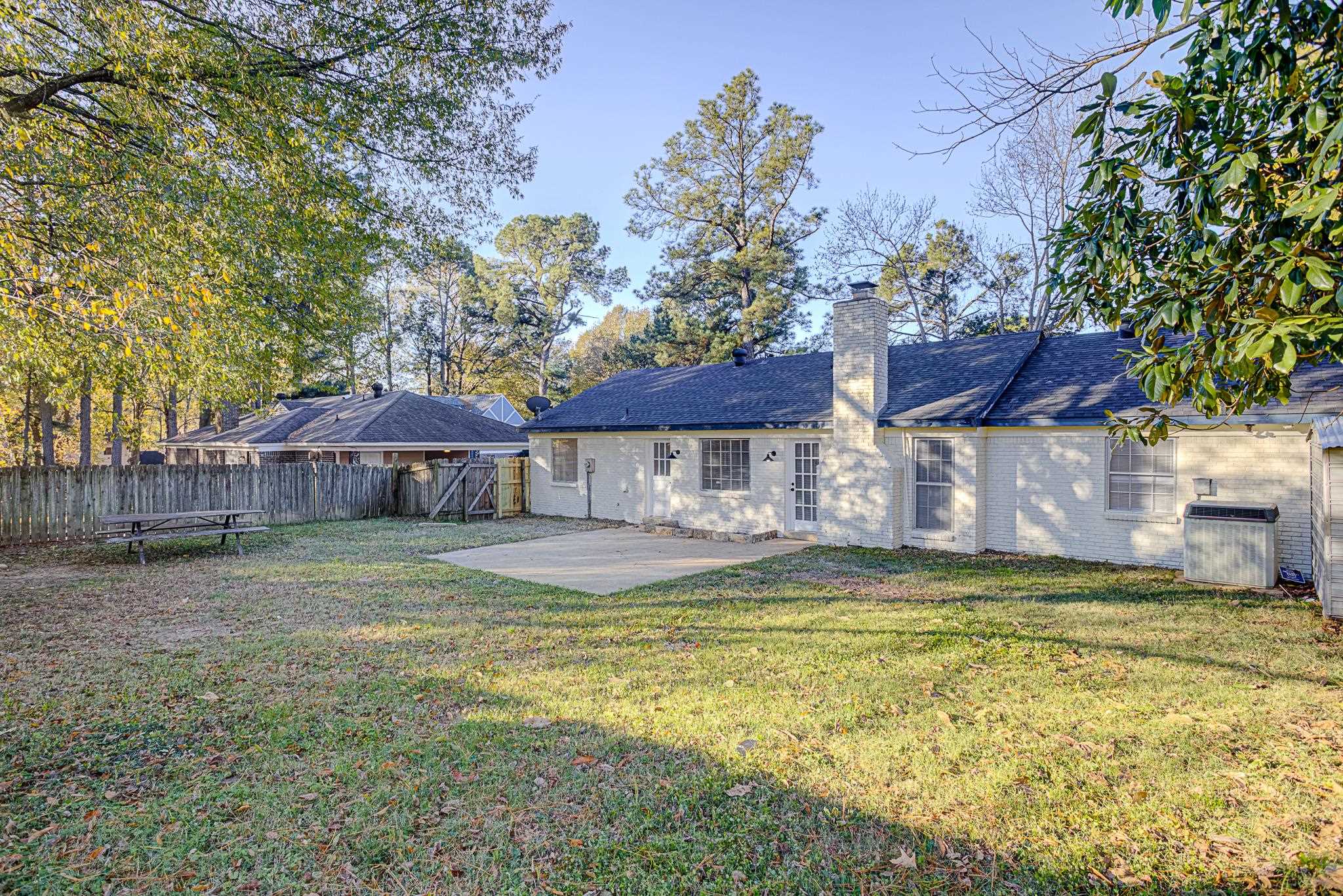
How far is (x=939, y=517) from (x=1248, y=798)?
844 cm

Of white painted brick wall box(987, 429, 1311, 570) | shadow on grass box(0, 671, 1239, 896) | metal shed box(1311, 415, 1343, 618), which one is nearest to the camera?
shadow on grass box(0, 671, 1239, 896)

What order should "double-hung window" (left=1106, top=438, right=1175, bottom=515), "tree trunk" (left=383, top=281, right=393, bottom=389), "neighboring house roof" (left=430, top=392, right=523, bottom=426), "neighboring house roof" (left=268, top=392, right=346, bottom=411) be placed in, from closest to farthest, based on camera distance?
1. "double-hung window" (left=1106, top=438, right=1175, bottom=515)
2. "neighboring house roof" (left=268, top=392, right=346, bottom=411)
3. "neighboring house roof" (left=430, top=392, right=523, bottom=426)
4. "tree trunk" (left=383, top=281, right=393, bottom=389)

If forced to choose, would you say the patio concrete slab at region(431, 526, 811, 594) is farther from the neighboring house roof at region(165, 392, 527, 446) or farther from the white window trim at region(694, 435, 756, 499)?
the neighboring house roof at region(165, 392, 527, 446)

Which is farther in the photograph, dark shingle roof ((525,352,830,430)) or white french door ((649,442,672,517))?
white french door ((649,442,672,517))

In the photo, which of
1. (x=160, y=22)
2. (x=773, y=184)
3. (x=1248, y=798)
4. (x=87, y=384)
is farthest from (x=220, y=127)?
(x=773, y=184)

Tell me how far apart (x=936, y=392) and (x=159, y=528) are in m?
→ 15.0

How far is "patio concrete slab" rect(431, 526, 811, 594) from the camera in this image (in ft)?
32.1

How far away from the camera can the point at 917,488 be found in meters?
12.1

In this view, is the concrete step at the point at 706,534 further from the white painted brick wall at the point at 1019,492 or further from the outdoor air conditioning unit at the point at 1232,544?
the outdoor air conditioning unit at the point at 1232,544

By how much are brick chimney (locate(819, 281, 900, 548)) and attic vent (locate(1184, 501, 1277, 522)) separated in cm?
422

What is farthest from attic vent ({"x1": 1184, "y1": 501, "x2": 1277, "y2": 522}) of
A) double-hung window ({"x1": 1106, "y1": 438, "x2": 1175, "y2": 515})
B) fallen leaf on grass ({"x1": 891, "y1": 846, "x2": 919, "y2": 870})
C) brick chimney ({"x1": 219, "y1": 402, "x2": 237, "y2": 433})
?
brick chimney ({"x1": 219, "y1": 402, "x2": 237, "y2": 433})

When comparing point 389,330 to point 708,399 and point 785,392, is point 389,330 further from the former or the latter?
point 785,392

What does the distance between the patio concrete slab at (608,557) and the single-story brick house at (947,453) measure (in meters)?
1.44

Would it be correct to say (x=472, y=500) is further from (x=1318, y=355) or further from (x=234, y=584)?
(x=1318, y=355)
